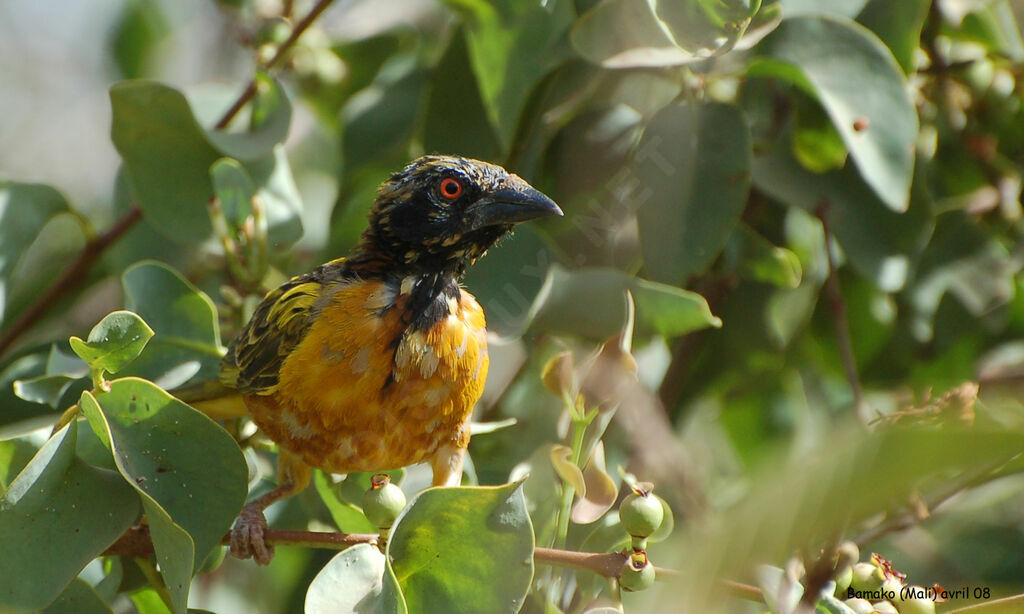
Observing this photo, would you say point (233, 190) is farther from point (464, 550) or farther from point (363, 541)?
point (464, 550)

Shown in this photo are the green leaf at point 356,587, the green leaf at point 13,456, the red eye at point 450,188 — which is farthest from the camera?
the red eye at point 450,188

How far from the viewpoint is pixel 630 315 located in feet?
8.16

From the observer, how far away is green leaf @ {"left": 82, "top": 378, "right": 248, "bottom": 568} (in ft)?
7.55

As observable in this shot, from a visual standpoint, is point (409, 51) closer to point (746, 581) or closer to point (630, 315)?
point (630, 315)

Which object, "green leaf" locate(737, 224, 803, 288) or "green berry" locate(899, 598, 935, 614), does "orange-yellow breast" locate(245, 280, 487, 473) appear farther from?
"green berry" locate(899, 598, 935, 614)

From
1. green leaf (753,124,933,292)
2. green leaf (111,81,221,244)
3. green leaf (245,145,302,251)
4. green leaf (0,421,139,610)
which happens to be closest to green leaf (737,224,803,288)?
green leaf (753,124,933,292)

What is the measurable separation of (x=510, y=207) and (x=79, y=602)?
160 centimetres

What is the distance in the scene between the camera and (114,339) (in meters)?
2.12

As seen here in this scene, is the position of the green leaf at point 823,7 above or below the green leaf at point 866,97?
above

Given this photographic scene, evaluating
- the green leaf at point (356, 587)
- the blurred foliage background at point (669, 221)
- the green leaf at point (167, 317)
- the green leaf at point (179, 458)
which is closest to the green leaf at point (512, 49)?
the blurred foliage background at point (669, 221)

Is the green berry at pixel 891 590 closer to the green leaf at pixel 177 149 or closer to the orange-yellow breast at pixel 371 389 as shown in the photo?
the orange-yellow breast at pixel 371 389

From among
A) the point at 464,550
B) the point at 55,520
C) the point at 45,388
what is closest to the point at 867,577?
the point at 464,550

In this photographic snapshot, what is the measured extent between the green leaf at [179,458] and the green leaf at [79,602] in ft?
1.02

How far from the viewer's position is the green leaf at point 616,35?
2.74m
